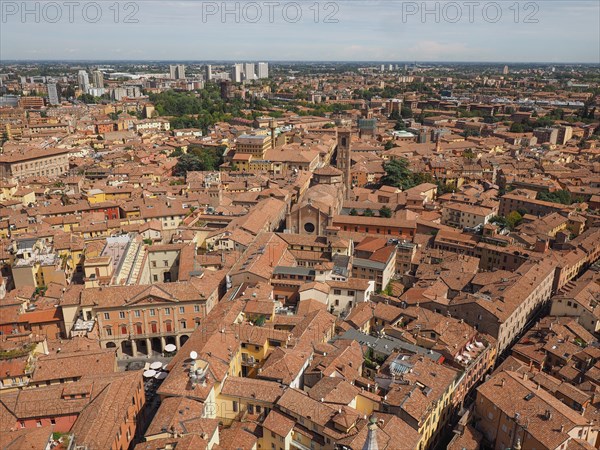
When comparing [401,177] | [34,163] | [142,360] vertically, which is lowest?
[142,360]

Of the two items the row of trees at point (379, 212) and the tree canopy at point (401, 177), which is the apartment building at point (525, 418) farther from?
the tree canopy at point (401, 177)

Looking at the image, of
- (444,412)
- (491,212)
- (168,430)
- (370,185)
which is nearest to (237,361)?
(168,430)

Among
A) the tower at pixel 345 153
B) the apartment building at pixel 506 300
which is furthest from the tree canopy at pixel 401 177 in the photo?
the apartment building at pixel 506 300

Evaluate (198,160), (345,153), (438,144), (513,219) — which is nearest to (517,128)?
(438,144)

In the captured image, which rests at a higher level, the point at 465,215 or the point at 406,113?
the point at 406,113

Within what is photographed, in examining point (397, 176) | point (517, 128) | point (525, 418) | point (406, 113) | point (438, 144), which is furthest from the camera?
point (406, 113)

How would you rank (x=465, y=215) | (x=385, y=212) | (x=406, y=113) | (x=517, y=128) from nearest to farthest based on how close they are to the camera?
(x=465, y=215) < (x=385, y=212) < (x=517, y=128) < (x=406, y=113)

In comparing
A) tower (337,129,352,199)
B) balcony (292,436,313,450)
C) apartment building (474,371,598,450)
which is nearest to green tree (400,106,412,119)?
tower (337,129,352,199)

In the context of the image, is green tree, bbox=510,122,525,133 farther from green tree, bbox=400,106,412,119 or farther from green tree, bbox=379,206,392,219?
green tree, bbox=379,206,392,219

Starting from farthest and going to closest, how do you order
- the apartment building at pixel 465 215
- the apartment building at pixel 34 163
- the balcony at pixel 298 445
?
the apartment building at pixel 34 163, the apartment building at pixel 465 215, the balcony at pixel 298 445

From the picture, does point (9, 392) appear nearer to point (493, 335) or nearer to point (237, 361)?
point (237, 361)

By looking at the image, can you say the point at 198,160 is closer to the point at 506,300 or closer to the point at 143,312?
the point at 143,312

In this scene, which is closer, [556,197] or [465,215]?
[465,215]
